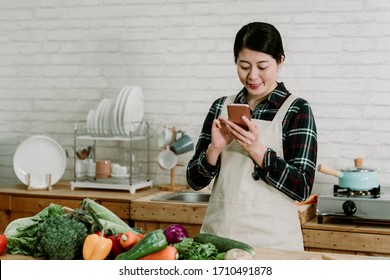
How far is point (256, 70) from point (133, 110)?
212 centimetres

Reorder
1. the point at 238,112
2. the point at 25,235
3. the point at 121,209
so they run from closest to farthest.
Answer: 1. the point at 25,235
2. the point at 238,112
3. the point at 121,209

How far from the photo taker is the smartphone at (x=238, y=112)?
2568mm

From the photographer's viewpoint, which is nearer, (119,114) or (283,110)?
(283,110)

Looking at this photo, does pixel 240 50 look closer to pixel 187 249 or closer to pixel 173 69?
pixel 187 249

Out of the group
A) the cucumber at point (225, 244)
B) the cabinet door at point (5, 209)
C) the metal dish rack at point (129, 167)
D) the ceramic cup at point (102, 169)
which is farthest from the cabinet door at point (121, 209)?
the cucumber at point (225, 244)

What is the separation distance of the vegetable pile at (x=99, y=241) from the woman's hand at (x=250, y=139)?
1.66 ft

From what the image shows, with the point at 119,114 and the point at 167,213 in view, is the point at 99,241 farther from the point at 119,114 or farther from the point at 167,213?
the point at 119,114

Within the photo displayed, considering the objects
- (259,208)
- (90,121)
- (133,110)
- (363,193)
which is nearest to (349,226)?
(363,193)

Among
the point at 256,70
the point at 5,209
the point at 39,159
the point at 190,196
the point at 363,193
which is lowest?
the point at 5,209

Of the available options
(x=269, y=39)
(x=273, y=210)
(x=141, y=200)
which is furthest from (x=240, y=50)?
(x=141, y=200)

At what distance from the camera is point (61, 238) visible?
223cm

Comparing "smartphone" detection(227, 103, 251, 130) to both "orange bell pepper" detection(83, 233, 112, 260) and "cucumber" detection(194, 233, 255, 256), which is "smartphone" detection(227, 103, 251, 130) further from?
"orange bell pepper" detection(83, 233, 112, 260)

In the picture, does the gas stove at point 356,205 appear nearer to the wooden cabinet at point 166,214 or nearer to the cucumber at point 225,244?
the wooden cabinet at point 166,214

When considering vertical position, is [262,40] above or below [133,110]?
above
